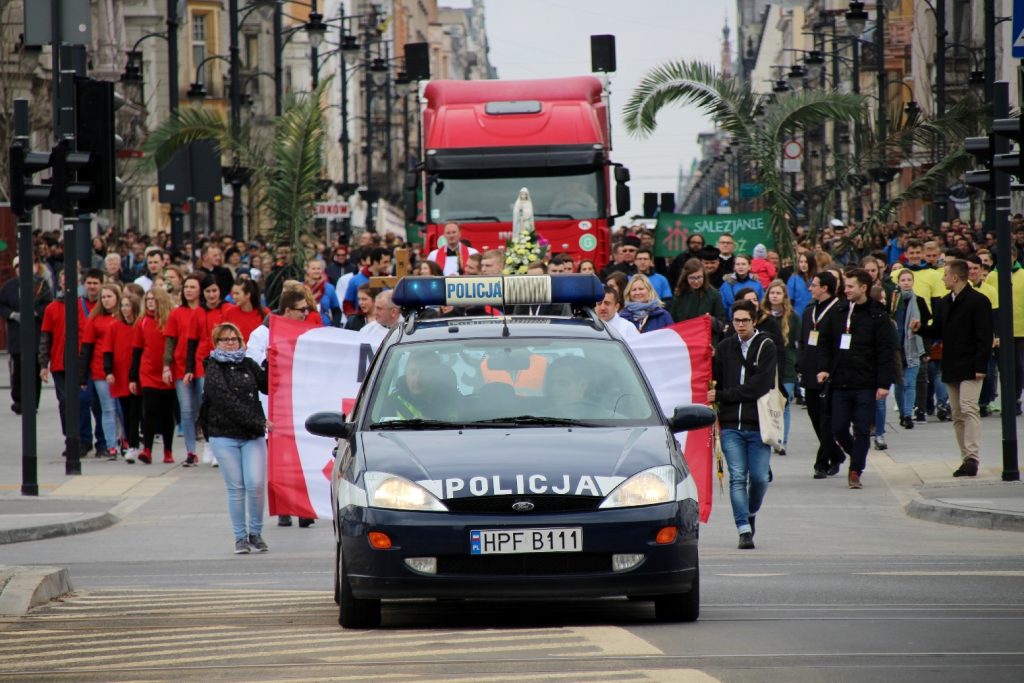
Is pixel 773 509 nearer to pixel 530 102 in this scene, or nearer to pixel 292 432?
pixel 292 432

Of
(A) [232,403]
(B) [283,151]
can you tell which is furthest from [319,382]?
(B) [283,151]

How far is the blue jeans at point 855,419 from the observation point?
1738cm

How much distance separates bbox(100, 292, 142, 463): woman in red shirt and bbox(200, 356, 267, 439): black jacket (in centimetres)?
676

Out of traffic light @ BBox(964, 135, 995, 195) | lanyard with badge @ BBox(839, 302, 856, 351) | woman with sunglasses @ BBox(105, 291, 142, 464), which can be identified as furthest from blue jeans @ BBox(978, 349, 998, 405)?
woman with sunglasses @ BBox(105, 291, 142, 464)

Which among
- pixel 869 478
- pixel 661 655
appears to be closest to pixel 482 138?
pixel 869 478

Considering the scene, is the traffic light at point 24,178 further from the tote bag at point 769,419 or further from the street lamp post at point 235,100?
the street lamp post at point 235,100

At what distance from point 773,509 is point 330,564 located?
463 cm

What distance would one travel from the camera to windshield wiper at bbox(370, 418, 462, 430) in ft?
32.3

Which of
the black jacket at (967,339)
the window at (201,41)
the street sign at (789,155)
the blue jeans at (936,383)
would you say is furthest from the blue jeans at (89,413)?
the window at (201,41)

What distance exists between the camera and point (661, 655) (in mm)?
8117

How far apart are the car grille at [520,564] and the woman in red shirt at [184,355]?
38.1ft

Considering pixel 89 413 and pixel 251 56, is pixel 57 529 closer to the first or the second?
pixel 89 413

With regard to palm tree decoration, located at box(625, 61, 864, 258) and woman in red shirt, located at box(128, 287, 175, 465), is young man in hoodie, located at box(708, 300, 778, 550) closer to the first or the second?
woman in red shirt, located at box(128, 287, 175, 465)

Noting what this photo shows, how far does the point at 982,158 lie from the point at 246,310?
7.17 m
